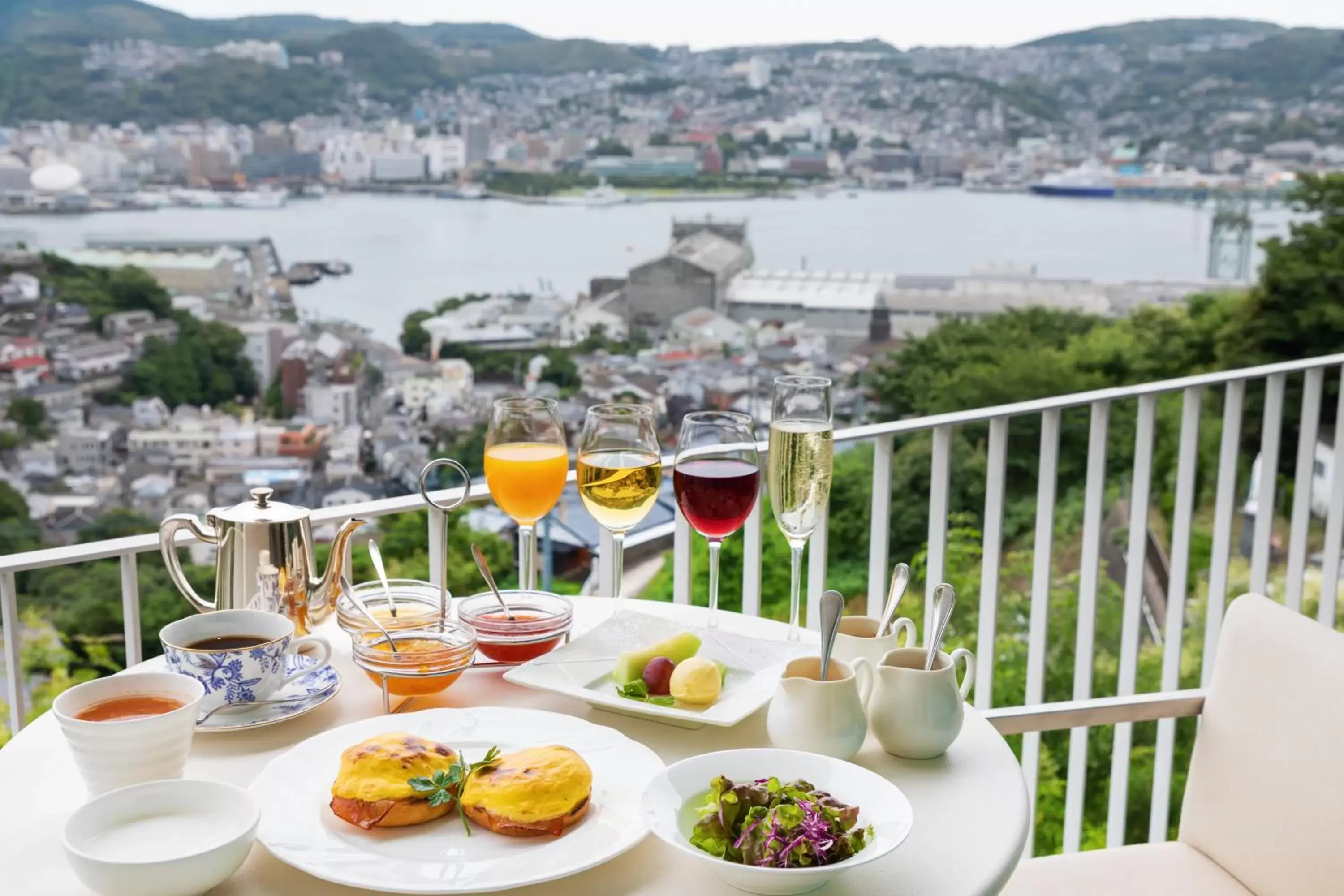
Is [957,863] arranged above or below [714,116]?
below

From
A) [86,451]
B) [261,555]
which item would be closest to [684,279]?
[86,451]

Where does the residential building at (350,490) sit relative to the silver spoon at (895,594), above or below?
below

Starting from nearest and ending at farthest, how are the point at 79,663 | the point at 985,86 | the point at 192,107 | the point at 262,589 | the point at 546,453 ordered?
the point at 262,589
the point at 546,453
the point at 79,663
the point at 192,107
the point at 985,86

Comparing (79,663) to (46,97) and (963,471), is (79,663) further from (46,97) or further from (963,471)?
(963,471)

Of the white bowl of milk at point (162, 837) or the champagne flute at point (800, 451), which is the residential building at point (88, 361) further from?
the white bowl of milk at point (162, 837)

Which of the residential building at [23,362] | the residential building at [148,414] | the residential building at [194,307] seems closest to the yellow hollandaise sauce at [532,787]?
the residential building at [148,414]

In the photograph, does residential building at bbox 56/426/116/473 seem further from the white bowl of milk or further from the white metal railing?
the white bowl of milk

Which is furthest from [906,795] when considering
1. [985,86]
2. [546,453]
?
[985,86]

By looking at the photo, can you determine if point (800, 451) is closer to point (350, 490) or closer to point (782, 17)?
point (350, 490)
